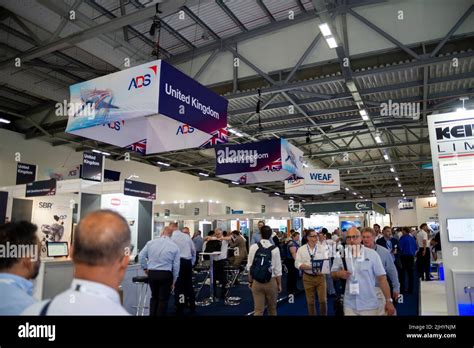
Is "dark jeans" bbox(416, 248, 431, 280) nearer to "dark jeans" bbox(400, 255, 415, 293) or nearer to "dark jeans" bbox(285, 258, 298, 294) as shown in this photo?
"dark jeans" bbox(400, 255, 415, 293)

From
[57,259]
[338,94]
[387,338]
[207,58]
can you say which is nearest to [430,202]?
[338,94]

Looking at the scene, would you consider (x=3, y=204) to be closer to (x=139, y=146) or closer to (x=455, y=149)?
(x=139, y=146)

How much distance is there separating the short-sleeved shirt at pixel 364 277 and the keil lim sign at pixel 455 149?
1588 mm

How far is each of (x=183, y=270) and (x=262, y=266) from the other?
2404 mm

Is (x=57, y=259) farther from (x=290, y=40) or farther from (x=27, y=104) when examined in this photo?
(x=27, y=104)

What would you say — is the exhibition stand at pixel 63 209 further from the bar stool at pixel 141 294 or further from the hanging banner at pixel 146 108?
the hanging banner at pixel 146 108

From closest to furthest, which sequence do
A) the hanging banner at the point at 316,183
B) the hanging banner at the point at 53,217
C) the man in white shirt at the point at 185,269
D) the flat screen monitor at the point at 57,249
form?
1. the flat screen monitor at the point at 57,249
2. the man in white shirt at the point at 185,269
3. the hanging banner at the point at 53,217
4. the hanging banner at the point at 316,183

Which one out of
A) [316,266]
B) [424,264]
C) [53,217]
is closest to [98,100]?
[316,266]

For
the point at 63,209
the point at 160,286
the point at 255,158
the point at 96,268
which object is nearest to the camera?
the point at 96,268

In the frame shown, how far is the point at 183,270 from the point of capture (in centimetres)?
615

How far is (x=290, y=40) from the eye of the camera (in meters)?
6.30

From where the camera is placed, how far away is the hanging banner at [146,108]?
309 centimetres

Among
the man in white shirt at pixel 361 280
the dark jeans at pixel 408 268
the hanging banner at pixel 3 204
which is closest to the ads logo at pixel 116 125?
the man in white shirt at pixel 361 280

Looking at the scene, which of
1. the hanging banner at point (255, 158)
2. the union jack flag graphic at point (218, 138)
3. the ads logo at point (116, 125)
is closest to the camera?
the ads logo at point (116, 125)
